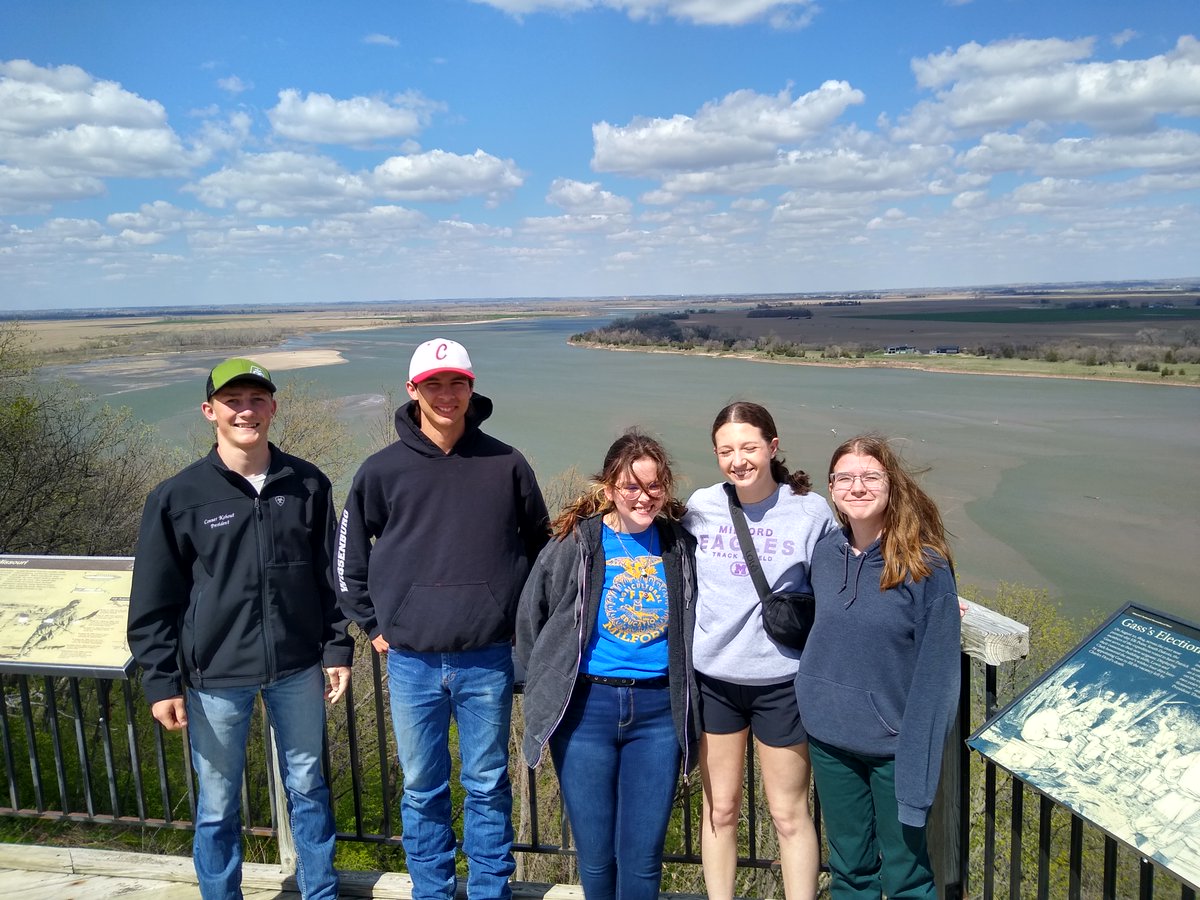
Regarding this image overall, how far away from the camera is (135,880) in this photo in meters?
3.40

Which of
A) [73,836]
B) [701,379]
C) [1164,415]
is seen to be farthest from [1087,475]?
[73,836]

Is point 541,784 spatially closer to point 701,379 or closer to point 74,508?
point 74,508

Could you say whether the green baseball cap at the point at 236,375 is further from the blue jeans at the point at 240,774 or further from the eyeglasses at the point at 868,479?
the eyeglasses at the point at 868,479

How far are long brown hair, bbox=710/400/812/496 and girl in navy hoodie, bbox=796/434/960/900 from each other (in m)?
0.17

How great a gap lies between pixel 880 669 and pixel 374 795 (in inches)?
686

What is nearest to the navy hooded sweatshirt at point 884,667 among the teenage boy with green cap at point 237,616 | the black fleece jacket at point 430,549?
the black fleece jacket at point 430,549

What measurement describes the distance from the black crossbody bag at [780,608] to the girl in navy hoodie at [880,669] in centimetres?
5

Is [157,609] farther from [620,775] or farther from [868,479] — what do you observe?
[868,479]

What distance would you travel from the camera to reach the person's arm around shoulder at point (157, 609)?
2.76 meters

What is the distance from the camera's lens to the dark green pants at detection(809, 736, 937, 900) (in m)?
2.65

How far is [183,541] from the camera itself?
2811 millimetres

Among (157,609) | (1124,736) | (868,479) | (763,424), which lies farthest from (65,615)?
(1124,736)

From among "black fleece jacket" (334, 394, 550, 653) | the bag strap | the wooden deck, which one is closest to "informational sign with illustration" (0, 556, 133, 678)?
the wooden deck

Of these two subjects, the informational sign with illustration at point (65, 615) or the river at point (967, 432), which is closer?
the informational sign with illustration at point (65, 615)
